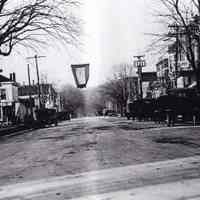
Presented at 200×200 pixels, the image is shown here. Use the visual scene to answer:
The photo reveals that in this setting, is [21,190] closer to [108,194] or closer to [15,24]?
[108,194]

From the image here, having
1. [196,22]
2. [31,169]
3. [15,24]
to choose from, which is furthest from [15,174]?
[196,22]

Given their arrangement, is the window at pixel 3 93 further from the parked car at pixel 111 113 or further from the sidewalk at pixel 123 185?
the sidewalk at pixel 123 185

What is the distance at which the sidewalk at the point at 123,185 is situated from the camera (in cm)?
580

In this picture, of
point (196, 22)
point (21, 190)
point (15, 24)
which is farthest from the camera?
point (196, 22)

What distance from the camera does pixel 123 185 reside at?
6.54 meters

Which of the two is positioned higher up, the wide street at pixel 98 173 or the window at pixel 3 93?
the window at pixel 3 93

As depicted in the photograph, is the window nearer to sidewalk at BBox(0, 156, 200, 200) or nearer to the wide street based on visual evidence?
the wide street

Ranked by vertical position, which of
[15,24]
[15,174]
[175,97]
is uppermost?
[15,24]

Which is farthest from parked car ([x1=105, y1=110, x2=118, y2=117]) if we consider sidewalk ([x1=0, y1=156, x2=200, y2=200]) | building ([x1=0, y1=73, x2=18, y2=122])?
sidewalk ([x1=0, y1=156, x2=200, y2=200])

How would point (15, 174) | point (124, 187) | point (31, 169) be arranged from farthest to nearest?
1. point (31, 169)
2. point (15, 174)
3. point (124, 187)

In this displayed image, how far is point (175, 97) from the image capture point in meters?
25.6

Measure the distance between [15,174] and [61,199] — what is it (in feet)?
10.6

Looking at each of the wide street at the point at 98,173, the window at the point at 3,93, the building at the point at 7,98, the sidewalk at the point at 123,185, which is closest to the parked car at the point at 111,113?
the building at the point at 7,98

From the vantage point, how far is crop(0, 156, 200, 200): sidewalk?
5.80 m
